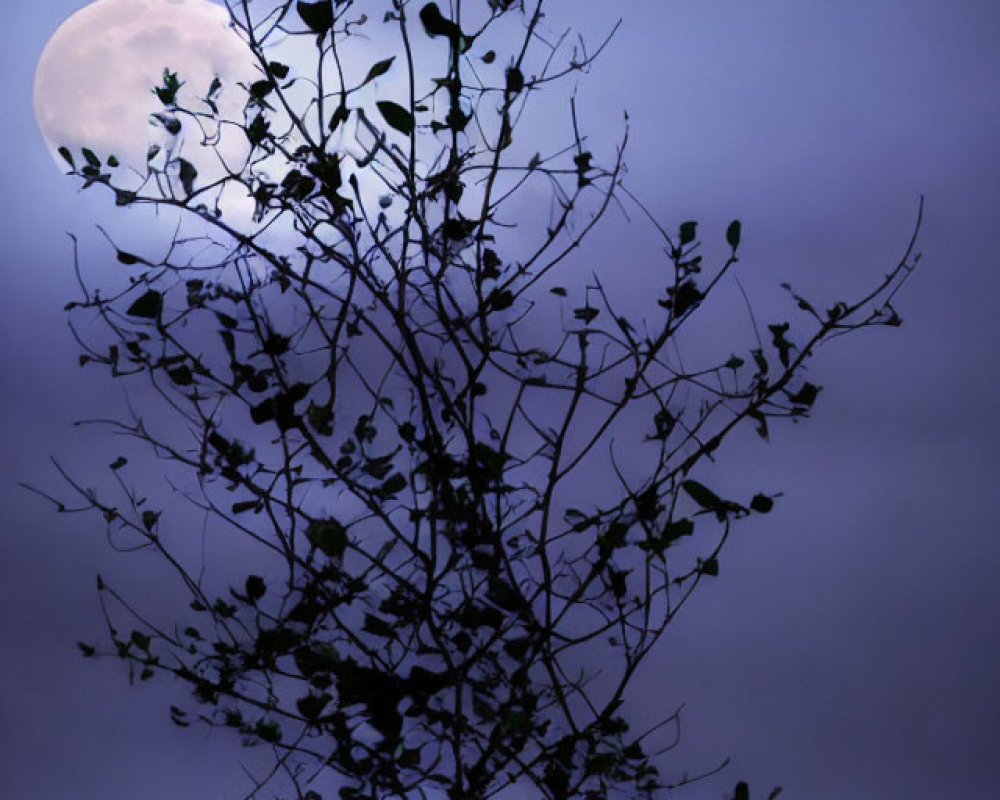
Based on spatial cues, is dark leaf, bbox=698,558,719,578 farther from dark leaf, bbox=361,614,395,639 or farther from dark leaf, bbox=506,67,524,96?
dark leaf, bbox=506,67,524,96

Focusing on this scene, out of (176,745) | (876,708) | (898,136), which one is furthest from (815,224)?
(176,745)

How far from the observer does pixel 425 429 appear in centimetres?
166

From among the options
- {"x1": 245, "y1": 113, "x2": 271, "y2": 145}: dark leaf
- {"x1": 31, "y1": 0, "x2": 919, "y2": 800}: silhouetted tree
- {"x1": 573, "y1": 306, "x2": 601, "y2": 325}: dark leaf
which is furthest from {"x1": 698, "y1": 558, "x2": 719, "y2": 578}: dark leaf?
{"x1": 245, "y1": 113, "x2": 271, "y2": 145}: dark leaf

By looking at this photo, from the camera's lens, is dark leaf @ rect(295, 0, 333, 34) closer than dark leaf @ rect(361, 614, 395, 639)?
Yes

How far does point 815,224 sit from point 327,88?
89cm

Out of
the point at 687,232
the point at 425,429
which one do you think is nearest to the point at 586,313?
the point at 687,232

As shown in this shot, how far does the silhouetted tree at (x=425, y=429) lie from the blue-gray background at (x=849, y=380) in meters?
0.06

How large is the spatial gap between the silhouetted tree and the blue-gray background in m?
0.06

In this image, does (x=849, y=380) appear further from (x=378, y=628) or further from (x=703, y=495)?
(x=378, y=628)

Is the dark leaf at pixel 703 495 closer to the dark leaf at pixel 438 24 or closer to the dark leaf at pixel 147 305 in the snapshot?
the dark leaf at pixel 438 24

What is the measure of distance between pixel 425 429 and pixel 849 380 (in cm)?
74

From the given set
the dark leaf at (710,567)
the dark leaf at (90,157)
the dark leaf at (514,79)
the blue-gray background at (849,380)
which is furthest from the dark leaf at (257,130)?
the dark leaf at (710,567)

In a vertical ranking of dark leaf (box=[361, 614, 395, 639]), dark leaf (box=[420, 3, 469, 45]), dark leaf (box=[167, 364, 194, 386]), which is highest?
dark leaf (box=[420, 3, 469, 45])

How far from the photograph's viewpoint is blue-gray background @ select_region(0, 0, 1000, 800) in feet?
5.71
